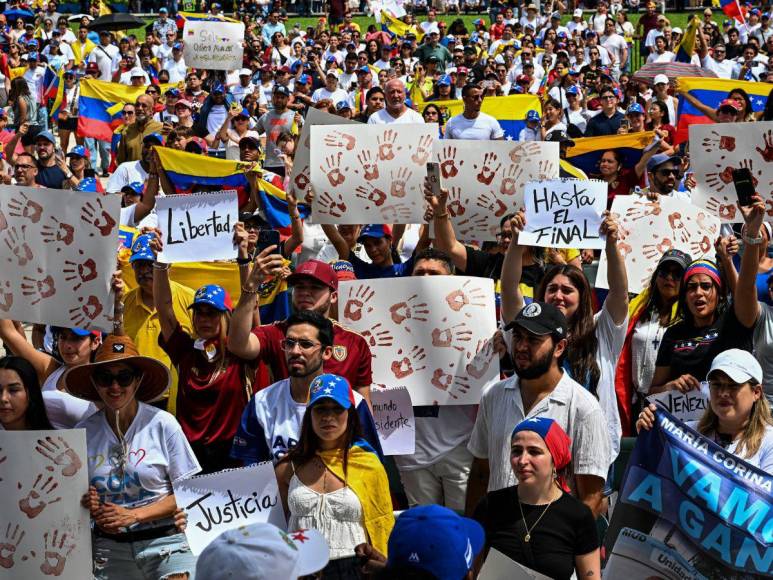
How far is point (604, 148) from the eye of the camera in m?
11.4

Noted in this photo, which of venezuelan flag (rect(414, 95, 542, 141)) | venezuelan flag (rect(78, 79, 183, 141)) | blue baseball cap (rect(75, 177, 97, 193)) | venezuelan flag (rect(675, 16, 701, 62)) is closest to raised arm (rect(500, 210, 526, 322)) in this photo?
blue baseball cap (rect(75, 177, 97, 193))

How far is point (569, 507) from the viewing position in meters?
4.78

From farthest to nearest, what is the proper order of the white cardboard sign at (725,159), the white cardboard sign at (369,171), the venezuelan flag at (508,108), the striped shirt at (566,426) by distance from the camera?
the venezuelan flag at (508,108) → the white cardboard sign at (369,171) → the white cardboard sign at (725,159) → the striped shirt at (566,426)

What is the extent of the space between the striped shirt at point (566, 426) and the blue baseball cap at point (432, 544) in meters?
1.85

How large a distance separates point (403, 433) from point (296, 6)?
3173 centimetres

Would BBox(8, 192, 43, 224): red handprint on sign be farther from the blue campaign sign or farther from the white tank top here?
the blue campaign sign

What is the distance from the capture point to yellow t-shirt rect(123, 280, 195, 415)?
23.2 ft

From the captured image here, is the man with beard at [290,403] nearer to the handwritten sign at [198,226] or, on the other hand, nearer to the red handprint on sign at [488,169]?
the handwritten sign at [198,226]

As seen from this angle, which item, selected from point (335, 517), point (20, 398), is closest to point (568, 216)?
point (335, 517)

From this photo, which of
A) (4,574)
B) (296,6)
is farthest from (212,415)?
(296,6)

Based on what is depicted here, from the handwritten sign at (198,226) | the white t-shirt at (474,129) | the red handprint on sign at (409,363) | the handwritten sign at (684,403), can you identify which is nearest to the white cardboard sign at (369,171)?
the handwritten sign at (198,226)

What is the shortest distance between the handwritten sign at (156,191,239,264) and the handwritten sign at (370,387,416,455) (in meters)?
1.25

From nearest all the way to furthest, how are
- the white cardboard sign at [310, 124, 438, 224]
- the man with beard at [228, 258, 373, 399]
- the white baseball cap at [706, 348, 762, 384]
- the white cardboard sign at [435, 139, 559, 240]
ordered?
1. the white baseball cap at [706, 348, 762, 384]
2. the man with beard at [228, 258, 373, 399]
3. the white cardboard sign at [310, 124, 438, 224]
4. the white cardboard sign at [435, 139, 559, 240]

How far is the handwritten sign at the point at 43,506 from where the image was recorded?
17.0 ft
